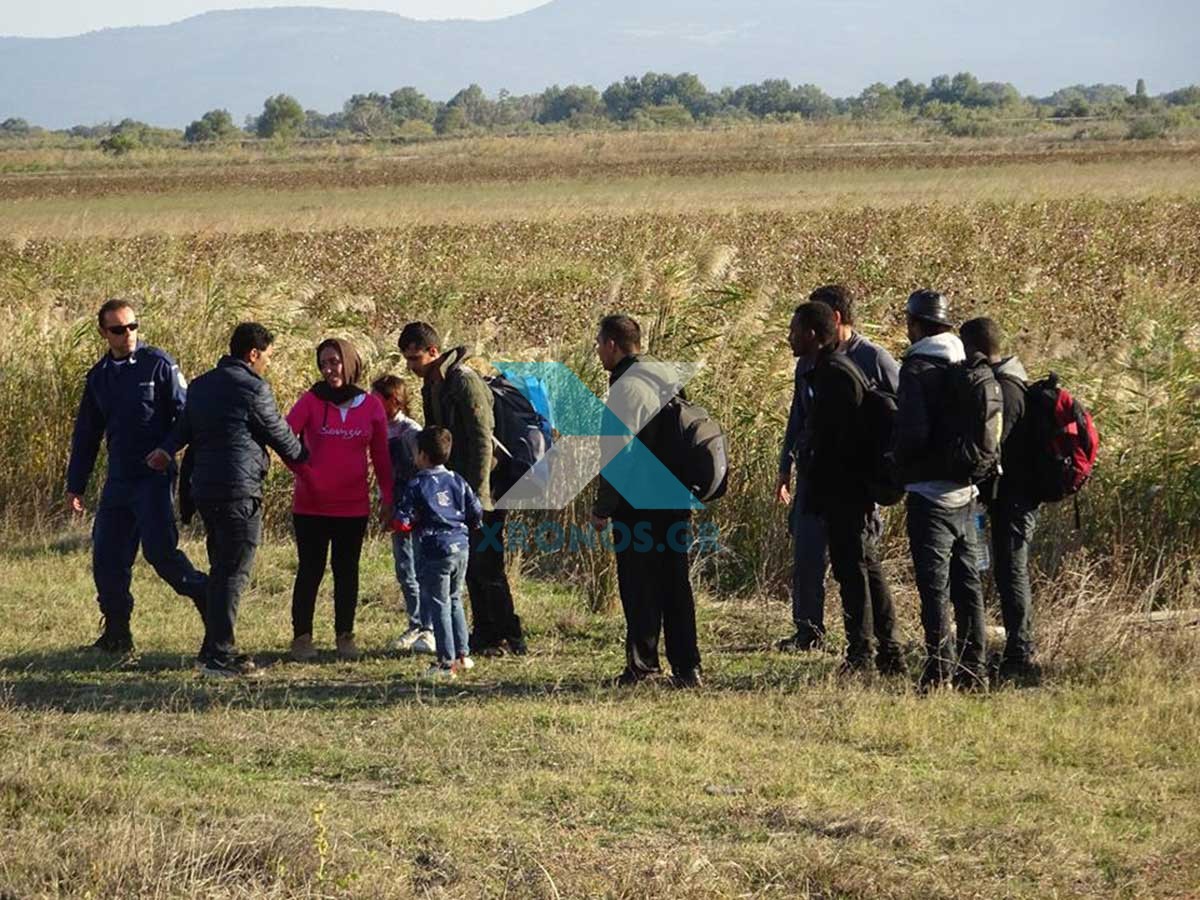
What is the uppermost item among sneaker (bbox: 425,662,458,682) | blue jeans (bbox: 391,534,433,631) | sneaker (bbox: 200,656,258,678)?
blue jeans (bbox: 391,534,433,631)

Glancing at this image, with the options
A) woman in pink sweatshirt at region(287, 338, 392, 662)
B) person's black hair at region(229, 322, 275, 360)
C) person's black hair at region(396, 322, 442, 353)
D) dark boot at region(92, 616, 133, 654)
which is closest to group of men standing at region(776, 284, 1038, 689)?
person's black hair at region(396, 322, 442, 353)

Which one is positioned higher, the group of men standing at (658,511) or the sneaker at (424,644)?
the group of men standing at (658,511)

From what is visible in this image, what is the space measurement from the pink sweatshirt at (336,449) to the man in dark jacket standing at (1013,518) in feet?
10.8

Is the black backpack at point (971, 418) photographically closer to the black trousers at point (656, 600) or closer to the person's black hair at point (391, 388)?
the black trousers at point (656, 600)

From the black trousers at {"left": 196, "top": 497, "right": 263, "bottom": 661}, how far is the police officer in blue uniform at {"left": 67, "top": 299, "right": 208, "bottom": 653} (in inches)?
16.4

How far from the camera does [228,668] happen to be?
29.5ft

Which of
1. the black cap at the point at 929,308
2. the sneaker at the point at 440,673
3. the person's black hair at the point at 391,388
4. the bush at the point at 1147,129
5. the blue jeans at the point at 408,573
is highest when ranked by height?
the bush at the point at 1147,129

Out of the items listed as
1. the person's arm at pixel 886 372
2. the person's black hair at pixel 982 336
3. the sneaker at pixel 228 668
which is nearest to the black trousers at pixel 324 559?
the sneaker at pixel 228 668

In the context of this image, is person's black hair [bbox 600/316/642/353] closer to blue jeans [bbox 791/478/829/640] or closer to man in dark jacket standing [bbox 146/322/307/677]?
blue jeans [bbox 791/478/829/640]

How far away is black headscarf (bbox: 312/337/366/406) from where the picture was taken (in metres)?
9.05

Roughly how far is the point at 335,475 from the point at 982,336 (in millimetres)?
3616

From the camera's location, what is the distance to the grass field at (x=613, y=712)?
19.2 ft

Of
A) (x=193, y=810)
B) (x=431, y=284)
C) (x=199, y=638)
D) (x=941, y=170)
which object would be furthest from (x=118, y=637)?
(x=941, y=170)

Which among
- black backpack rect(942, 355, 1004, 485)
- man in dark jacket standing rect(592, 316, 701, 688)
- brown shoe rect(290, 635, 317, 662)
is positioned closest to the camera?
black backpack rect(942, 355, 1004, 485)
